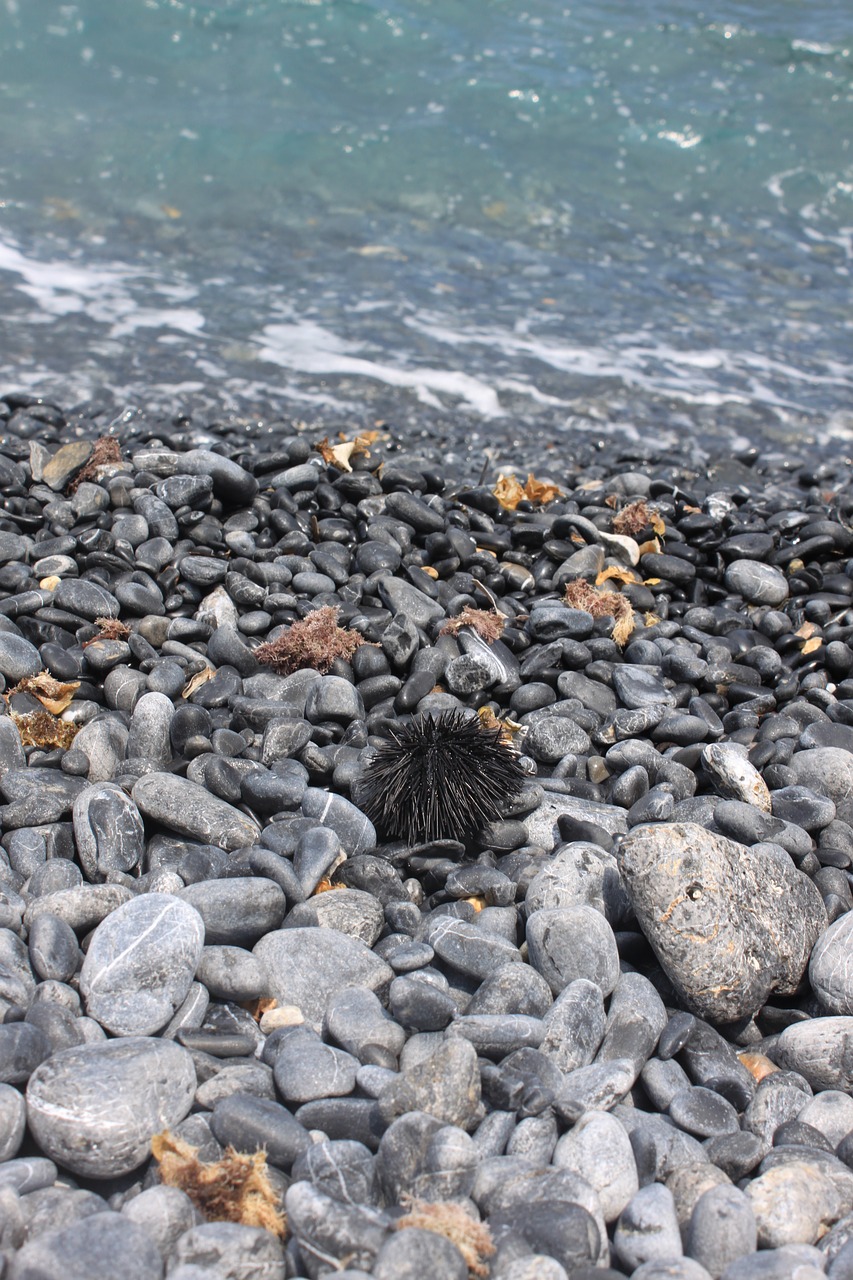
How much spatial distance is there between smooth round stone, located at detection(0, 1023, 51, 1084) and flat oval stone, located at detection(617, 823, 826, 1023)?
2.03 meters

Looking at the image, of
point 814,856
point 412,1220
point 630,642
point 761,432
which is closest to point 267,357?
point 761,432

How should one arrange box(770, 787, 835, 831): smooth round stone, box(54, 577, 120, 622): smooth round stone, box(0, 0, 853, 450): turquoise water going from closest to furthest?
box(770, 787, 835, 831): smooth round stone
box(54, 577, 120, 622): smooth round stone
box(0, 0, 853, 450): turquoise water

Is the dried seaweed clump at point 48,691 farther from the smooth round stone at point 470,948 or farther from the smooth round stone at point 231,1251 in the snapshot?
the smooth round stone at point 231,1251

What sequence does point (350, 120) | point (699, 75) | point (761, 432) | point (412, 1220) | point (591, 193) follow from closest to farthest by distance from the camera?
point (412, 1220) → point (761, 432) → point (591, 193) → point (350, 120) → point (699, 75)

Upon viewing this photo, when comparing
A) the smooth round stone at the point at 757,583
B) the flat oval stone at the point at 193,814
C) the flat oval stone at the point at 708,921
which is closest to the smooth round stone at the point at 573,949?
the flat oval stone at the point at 708,921

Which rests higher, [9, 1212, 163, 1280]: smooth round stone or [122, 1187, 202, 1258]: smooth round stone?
[9, 1212, 163, 1280]: smooth round stone

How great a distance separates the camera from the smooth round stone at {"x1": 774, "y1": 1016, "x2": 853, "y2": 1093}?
3.49 m

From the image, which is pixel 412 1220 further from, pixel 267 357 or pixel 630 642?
pixel 267 357

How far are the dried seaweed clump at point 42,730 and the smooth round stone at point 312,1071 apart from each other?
2115mm

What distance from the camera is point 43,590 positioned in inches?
223

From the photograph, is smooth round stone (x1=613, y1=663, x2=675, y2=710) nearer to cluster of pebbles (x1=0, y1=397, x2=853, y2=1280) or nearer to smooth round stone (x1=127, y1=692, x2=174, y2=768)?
cluster of pebbles (x1=0, y1=397, x2=853, y2=1280)

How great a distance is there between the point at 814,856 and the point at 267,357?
23.8 ft

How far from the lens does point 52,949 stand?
11.6 ft

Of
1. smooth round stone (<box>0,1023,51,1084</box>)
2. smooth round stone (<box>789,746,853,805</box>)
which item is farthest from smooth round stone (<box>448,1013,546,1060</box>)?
smooth round stone (<box>789,746,853,805</box>)
